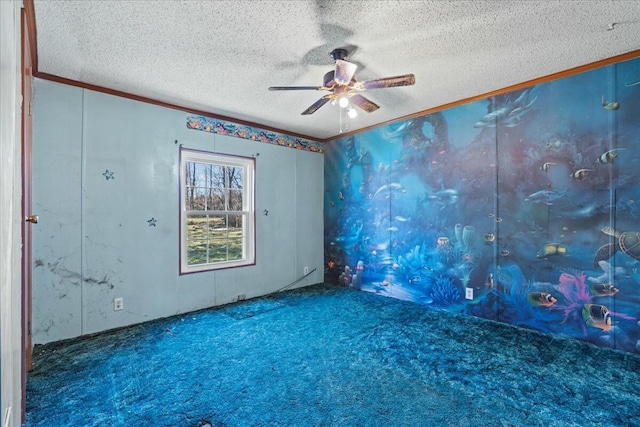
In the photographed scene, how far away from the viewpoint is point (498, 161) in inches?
Result: 126

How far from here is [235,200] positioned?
4152 millimetres

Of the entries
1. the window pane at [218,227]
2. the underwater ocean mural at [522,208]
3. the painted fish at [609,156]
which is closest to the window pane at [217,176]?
the window pane at [218,227]

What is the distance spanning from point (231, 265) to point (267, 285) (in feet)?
2.21

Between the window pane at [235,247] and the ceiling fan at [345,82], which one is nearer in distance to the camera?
the ceiling fan at [345,82]

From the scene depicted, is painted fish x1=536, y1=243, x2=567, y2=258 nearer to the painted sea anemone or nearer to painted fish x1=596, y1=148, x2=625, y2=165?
painted fish x1=596, y1=148, x2=625, y2=165

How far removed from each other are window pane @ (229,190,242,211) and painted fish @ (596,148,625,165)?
158 inches

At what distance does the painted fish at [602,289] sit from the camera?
2.54 m

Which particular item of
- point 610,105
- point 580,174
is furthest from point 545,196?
point 610,105

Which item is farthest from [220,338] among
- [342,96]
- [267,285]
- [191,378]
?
[342,96]

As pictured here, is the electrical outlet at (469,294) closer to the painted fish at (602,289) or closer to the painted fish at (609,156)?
the painted fish at (602,289)

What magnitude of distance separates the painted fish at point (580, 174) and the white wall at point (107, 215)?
12.4 ft

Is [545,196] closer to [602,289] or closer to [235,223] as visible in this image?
[602,289]

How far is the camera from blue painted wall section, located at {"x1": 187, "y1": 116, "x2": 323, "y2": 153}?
3.71 m

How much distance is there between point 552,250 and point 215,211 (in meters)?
3.87
